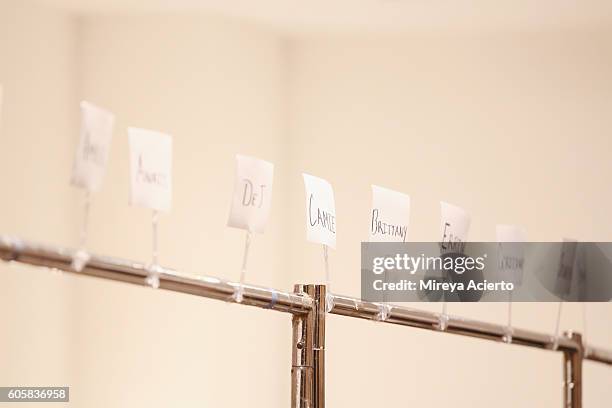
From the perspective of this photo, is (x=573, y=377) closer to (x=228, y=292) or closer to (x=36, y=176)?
(x=228, y=292)

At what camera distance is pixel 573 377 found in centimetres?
272

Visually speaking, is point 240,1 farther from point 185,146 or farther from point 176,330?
point 176,330

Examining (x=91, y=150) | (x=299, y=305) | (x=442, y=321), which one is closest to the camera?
(x=91, y=150)

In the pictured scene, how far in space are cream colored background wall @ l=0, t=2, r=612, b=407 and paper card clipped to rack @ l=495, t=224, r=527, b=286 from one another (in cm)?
280

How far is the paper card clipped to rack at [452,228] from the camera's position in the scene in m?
2.39

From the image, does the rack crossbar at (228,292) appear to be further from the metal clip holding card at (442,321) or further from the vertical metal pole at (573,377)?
the vertical metal pole at (573,377)

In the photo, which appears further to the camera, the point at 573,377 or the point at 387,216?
the point at 573,377

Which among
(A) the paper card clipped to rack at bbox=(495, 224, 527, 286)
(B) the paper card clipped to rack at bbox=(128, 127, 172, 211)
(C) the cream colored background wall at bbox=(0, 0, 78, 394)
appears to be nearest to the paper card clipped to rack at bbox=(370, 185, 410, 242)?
(A) the paper card clipped to rack at bbox=(495, 224, 527, 286)

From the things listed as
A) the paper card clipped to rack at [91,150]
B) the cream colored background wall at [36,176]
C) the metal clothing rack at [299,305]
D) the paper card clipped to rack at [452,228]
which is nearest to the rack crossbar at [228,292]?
the metal clothing rack at [299,305]

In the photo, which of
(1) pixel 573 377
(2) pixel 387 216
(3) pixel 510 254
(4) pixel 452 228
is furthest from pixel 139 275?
(1) pixel 573 377

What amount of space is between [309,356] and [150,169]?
47cm

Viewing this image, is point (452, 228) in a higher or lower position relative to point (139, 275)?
higher

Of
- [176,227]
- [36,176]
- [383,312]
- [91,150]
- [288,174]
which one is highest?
[288,174]

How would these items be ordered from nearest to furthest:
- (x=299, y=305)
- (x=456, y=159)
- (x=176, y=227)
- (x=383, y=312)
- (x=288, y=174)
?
(x=299, y=305) < (x=383, y=312) < (x=176, y=227) < (x=456, y=159) < (x=288, y=174)
